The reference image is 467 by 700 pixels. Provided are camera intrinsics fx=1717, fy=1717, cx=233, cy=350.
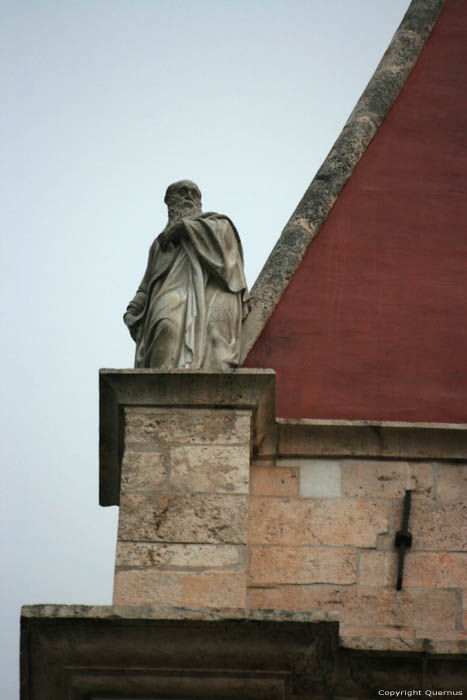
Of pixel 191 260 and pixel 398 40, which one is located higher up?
pixel 398 40

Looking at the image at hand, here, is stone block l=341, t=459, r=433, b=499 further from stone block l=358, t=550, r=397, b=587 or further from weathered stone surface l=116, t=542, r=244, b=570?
weathered stone surface l=116, t=542, r=244, b=570

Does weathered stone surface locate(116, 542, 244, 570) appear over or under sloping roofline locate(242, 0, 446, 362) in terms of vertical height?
under

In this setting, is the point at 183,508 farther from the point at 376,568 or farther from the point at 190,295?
the point at 190,295

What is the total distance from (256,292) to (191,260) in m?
0.53

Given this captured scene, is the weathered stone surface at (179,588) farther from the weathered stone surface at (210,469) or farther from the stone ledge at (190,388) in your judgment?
the stone ledge at (190,388)

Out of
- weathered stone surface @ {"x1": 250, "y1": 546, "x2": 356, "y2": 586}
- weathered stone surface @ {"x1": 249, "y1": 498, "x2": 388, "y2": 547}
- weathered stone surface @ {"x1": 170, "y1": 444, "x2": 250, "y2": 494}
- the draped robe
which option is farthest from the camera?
the draped robe

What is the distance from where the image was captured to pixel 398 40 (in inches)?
458

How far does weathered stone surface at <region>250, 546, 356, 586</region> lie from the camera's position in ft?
27.8

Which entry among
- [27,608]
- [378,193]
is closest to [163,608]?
[27,608]

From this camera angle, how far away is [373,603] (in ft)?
27.7

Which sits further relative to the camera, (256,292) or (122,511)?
(256,292)

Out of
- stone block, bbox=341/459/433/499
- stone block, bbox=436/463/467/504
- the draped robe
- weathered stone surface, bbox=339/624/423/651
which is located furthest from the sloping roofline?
weathered stone surface, bbox=339/624/423/651

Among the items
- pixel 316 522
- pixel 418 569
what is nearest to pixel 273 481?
pixel 316 522

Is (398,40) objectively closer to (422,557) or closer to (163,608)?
(422,557)
